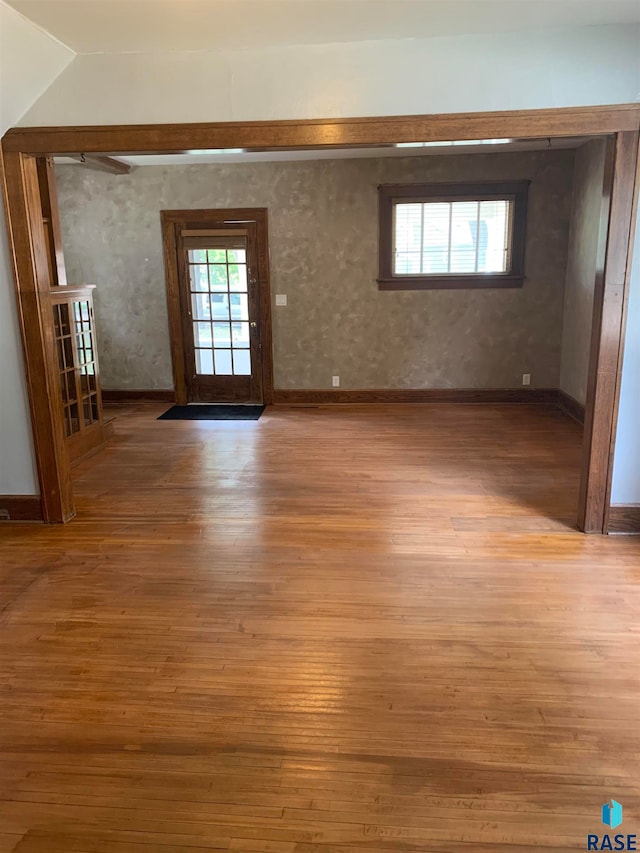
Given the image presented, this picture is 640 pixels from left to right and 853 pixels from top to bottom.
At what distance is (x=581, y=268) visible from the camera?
19.9 ft

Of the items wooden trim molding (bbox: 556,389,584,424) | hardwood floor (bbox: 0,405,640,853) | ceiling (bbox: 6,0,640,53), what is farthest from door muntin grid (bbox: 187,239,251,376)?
ceiling (bbox: 6,0,640,53)

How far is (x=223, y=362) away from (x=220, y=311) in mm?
→ 586

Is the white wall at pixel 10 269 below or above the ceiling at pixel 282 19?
below

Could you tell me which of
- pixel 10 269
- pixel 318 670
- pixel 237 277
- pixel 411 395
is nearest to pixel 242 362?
pixel 237 277

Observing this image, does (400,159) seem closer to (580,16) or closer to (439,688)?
(580,16)

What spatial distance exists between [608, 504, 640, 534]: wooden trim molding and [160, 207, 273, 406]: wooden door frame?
433 centimetres

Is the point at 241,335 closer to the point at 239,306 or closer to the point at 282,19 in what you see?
the point at 239,306

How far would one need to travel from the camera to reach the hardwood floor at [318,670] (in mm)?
1776

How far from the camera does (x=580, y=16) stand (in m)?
2.93

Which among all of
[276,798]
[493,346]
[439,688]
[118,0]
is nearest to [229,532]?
[439,688]

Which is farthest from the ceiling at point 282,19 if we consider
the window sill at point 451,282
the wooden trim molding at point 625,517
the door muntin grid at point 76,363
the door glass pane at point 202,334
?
the door glass pane at point 202,334

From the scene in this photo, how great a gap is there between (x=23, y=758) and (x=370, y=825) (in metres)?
1.15

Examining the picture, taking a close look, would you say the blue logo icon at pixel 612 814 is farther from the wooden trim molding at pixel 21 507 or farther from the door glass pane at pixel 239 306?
the door glass pane at pixel 239 306

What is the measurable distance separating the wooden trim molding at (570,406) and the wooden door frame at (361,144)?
8.61 ft
